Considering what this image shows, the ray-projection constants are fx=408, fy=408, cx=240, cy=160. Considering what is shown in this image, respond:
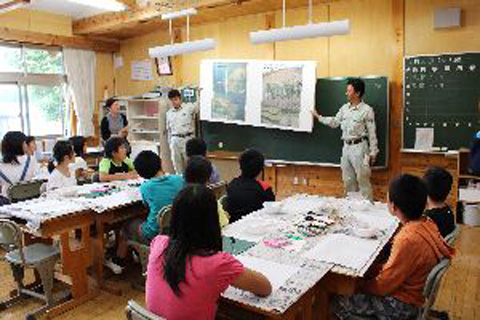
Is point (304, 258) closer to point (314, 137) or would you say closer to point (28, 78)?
point (314, 137)

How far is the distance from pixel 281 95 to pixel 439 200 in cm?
349

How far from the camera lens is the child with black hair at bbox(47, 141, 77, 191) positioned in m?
3.78

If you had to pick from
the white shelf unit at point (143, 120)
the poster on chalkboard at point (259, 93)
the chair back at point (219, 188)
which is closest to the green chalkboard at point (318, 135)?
the poster on chalkboard at point (259, 93)

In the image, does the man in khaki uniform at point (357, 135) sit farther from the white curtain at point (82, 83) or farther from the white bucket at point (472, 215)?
the white curtain at point (82, 83)

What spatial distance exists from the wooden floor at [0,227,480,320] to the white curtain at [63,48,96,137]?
4463 mm

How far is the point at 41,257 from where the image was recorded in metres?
3.03

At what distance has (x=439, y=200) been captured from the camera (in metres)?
2.50

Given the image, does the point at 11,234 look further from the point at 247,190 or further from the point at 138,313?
the point at 138,313

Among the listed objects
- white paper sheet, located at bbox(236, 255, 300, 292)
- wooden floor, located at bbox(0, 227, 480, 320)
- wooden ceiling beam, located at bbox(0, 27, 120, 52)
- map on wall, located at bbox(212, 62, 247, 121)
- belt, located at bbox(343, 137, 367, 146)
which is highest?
wooden ceiling beam, located at bbox(0, 27, 120, 52)

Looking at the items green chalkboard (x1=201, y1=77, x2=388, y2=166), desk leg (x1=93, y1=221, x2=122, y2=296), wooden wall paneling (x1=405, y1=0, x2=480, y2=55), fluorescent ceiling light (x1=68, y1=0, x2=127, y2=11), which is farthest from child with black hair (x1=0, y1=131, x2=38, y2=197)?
wooden wall paneling (x1=405, y1=0, x2=480, y2=55)

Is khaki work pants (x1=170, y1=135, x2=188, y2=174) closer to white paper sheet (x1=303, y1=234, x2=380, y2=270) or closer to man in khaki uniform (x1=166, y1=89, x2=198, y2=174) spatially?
man in khaki uniform (x1=166, y1=89, x2=198, y2=174)

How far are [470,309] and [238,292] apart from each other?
2.27 m

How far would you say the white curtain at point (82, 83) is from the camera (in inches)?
304

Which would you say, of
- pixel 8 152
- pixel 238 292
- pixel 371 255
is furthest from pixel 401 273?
pixel 8 152
